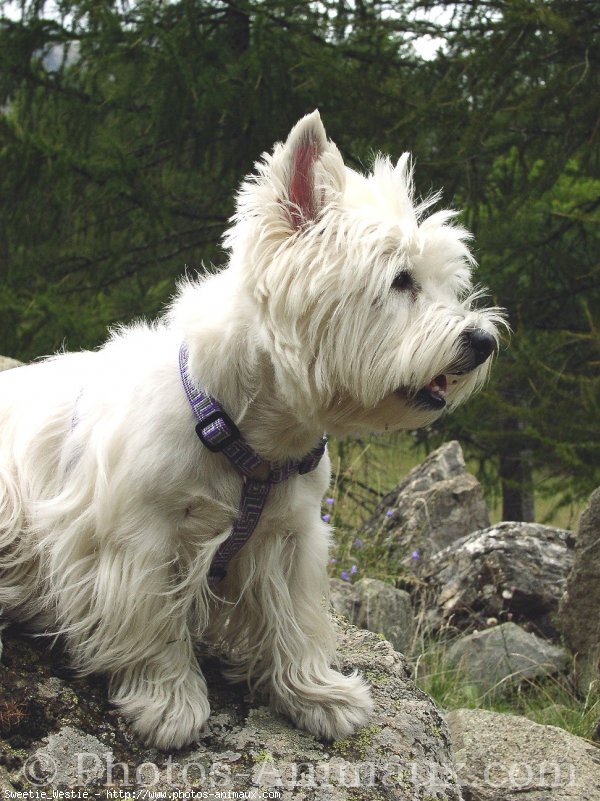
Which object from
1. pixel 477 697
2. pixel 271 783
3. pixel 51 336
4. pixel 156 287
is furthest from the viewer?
pixel 156 287

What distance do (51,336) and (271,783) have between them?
5.48 m

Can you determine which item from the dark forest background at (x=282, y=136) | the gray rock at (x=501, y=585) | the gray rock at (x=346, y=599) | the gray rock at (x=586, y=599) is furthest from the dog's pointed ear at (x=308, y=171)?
the dark forest background at (x=282, y=136)

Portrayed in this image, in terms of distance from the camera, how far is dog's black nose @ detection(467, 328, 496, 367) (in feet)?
7.16

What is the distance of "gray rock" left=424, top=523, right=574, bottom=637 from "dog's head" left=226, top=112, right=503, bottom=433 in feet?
8.49

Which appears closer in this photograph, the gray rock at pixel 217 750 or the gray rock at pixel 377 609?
the gray rock at pixel 217 750

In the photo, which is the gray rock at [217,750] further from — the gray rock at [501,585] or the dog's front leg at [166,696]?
the gray rock at [501,585]

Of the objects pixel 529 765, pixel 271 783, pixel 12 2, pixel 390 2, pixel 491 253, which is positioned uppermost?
pixel 390 2

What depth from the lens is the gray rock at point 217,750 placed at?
2.03 meters

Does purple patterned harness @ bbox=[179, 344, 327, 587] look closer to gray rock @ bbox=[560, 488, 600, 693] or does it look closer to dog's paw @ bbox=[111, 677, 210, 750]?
dog's paw @ bbox=[111, 677, 210, 750]

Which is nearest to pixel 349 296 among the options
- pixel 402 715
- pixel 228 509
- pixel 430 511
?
pixel 228 509

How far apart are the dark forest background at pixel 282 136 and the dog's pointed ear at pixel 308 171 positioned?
348 cm

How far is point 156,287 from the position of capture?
7594 millimetres

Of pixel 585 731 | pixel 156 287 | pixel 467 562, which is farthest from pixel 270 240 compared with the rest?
pixel 156 287

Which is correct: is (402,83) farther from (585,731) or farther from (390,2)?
(585,731)
